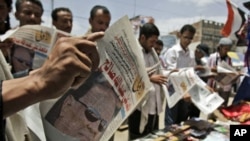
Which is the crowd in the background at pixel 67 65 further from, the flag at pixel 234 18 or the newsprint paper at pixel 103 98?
the flag at pixel 234 18

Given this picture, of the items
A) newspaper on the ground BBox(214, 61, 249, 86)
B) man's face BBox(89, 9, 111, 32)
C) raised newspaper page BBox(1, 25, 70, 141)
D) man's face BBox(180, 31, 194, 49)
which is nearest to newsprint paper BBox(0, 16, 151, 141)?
raised newspaper page BBox(1, 25, 70, 141)

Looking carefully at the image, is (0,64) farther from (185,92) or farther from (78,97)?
(185,92)

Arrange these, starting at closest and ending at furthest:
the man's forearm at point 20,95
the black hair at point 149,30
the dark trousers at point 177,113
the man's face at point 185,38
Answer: the man's forearm at point 20,95 < the black hair at point 149,30 < the dark trousers at point 177,113 < the man's face at point 185,38

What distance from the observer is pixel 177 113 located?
2.22 m

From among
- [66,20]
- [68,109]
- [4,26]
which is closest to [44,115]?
[68,109]

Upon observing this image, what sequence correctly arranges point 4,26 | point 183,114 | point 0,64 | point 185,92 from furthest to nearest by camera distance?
point 183,114
point 185,92
point 4,26
point 0,64

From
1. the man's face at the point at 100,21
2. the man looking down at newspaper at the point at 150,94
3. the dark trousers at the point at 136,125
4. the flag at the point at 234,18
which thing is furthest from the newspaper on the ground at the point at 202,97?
the flag at the point at 234,18

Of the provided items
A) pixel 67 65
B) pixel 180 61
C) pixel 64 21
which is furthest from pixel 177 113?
pixel 67 65

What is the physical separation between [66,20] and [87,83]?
41.9 inches

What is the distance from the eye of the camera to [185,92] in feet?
5.12

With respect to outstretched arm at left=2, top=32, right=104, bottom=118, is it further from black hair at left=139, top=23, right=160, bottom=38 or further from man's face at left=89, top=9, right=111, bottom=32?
black hair at left=139, top=23, right=160, bottom=38

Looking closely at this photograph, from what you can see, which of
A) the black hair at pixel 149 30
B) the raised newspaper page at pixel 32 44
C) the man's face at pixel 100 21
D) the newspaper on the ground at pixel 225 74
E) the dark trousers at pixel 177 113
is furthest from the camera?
the dark trousers at pixel 177 113

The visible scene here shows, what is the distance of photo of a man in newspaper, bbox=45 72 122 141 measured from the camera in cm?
57

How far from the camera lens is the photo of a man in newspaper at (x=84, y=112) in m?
0.57
